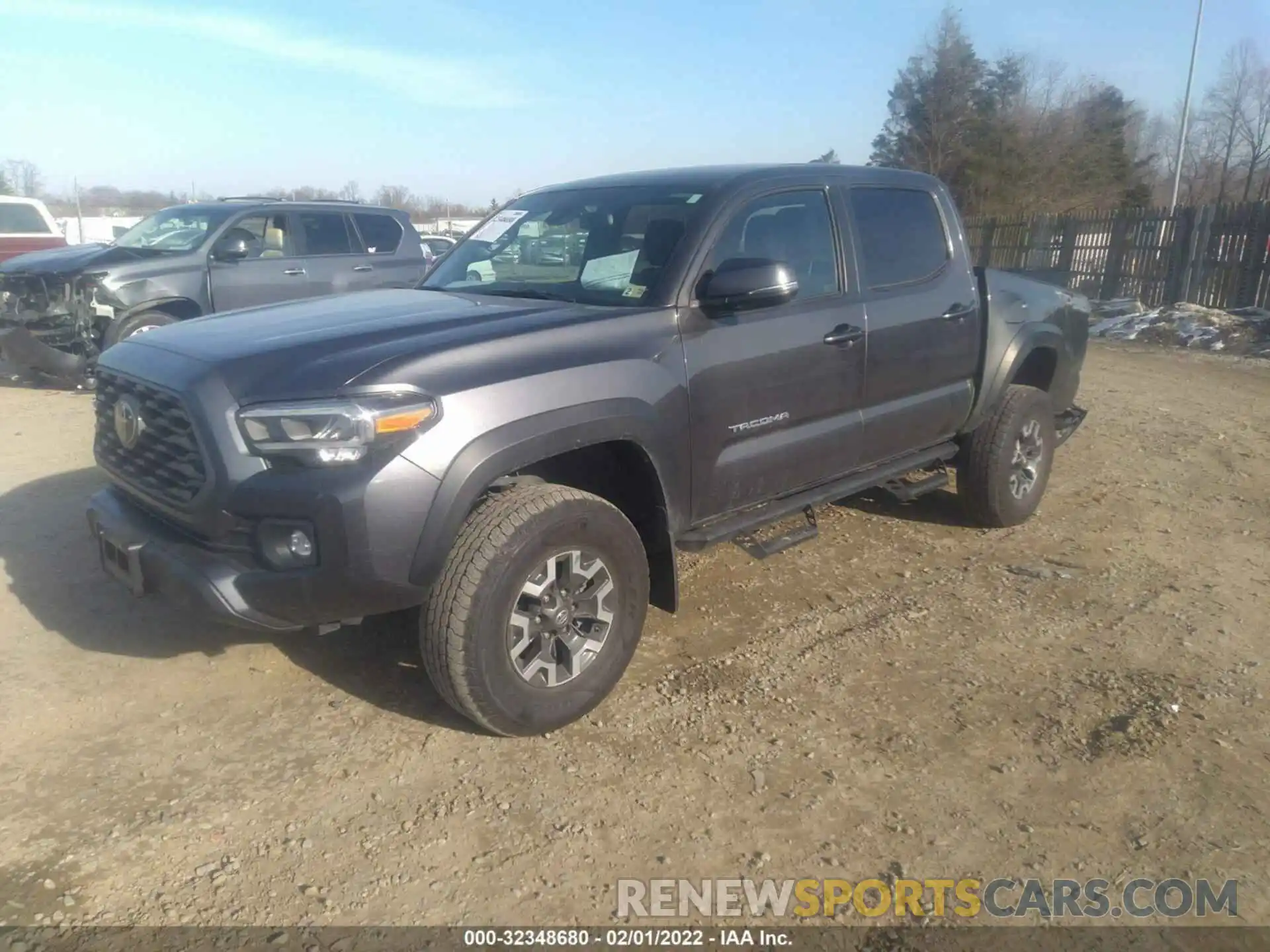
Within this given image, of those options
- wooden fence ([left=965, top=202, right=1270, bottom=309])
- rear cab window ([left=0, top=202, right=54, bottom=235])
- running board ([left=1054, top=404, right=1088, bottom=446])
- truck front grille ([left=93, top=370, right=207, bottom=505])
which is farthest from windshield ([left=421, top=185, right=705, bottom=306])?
rear cab window ([left=0, top=202, right=54, bottom=235])

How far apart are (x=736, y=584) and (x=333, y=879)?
2.52m

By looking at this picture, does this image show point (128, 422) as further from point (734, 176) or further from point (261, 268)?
point (261, 268)

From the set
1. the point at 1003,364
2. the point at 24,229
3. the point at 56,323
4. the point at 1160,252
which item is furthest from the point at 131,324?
the point at 1160,252

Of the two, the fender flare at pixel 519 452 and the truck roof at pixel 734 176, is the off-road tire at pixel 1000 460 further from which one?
the fender flare at pixel 519 452

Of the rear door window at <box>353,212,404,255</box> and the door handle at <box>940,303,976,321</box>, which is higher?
the rear door window at <box>353,212,404,255</box>

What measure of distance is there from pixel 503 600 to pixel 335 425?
2.46ft

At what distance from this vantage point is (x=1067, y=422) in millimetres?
5949

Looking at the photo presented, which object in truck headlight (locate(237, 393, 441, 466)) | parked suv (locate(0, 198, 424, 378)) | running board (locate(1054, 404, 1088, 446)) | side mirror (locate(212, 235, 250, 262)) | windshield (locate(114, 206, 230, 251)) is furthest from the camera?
windshield (locate(114, 206, 230, 251))

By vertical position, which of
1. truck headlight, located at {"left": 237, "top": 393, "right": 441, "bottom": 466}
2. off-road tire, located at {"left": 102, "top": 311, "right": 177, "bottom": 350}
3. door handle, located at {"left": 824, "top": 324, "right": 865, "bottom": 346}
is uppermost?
door handle, located at {"left": 824, "top": 324, "right": 865, "bottom": 346}

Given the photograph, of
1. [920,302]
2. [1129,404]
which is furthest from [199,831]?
[1129,404]

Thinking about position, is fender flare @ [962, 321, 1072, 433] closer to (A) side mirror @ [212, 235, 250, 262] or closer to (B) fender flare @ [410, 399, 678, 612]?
(B) fender flare @ [410, 399, 678, 612]

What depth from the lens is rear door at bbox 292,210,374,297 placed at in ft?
30.8

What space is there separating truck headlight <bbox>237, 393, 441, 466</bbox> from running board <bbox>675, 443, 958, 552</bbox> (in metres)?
1.30

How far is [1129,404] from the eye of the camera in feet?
29.8
